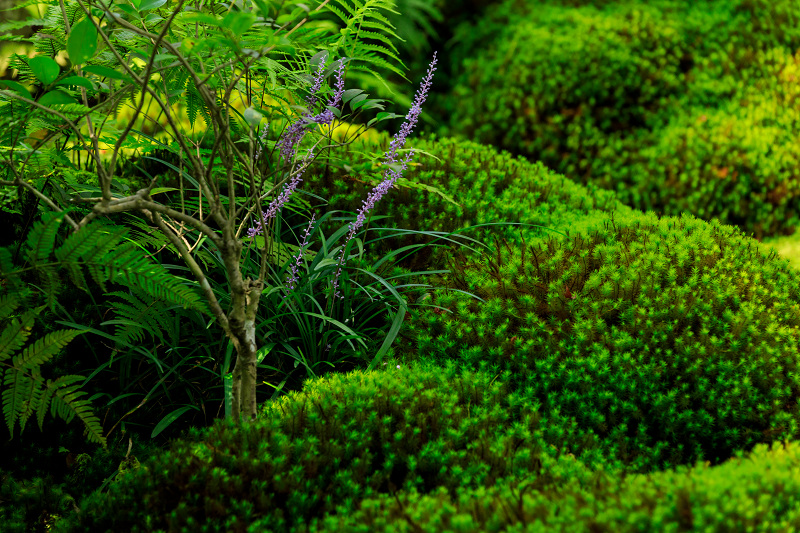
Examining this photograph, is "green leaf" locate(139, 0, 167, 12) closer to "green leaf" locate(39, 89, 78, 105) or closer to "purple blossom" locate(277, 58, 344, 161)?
"green leaf" locate(39, 89, 78, 105)

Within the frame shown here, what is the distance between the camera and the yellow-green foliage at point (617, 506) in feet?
4.77

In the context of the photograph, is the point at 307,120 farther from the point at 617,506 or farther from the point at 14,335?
the point at 617,506

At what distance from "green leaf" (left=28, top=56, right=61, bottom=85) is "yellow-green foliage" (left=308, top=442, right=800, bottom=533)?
146cm

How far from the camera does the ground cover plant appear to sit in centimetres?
166

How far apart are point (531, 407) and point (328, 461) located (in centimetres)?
83

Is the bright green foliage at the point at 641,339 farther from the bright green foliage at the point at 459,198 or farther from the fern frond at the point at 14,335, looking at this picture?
the fern frond at the point at 14,335

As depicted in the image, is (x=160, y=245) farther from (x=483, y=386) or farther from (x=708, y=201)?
(x=708, y=201)

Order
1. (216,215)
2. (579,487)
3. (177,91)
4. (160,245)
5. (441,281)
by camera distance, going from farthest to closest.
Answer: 1. (441,281)
2. (160,245)
3. (177,91)
4. (216,215)
5. (579,487)

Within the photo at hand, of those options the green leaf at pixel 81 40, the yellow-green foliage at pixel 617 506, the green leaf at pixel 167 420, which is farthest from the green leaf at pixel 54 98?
the yellow-green foliage at pixel 617 506

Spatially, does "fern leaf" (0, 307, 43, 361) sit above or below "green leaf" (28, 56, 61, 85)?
below

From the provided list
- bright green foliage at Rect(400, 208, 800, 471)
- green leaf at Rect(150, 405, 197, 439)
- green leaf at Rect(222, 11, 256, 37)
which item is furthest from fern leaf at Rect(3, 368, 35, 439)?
bright green foliage at Rect(400, 208, 800, 471)

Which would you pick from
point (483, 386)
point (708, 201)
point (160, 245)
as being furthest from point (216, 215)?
point (708, 201)

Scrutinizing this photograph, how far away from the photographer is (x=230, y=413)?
2.28m

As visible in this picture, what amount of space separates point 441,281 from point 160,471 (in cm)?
164
